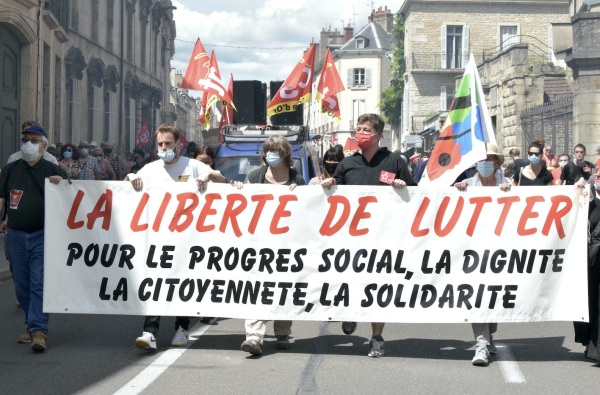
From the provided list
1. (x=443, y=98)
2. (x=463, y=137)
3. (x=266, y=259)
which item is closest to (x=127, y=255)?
(x=266, y=259)

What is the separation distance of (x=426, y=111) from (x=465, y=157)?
50.7 meters

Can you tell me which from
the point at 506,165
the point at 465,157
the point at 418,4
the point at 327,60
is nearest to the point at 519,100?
the point at 327,60

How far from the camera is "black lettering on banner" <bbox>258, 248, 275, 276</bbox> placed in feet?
27.2

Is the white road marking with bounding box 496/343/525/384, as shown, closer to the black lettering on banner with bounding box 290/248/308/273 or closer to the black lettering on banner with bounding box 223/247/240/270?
the black lettering on banner with bounding box 290/248/308/273

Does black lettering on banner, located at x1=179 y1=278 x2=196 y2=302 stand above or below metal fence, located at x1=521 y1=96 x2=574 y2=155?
below

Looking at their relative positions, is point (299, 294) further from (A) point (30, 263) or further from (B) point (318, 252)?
(A) point (30, 263)

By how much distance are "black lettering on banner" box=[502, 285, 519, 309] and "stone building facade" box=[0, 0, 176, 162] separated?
14.9 metres

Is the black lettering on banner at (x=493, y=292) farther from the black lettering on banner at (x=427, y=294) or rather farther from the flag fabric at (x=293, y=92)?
the flag fabric at (x=293, y=92)

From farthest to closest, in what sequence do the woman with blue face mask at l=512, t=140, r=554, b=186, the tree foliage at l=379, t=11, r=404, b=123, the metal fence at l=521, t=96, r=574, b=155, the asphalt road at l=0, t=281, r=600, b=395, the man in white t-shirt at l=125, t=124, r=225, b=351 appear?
the tree foliage at l=379, t=11, r=404, b=123 → the metal fence at l=521, t=96, r=574, b=155 → the woman with blue face mask at l=512, t=140, r=554, b=186 → the man in white t-shirt at l=125, t=124, r=225, b=351 → the asphalt road at l=0, t=281, r=600, b=395

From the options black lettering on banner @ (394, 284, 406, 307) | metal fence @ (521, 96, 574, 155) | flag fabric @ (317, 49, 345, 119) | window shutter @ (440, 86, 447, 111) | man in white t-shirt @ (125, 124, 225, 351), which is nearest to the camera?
black lettering on banner @ (394, 284, 406, 307)

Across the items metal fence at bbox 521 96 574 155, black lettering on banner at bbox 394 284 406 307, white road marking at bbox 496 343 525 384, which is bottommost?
white road marking at bbox 496 343 525 384

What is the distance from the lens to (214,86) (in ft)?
65.2

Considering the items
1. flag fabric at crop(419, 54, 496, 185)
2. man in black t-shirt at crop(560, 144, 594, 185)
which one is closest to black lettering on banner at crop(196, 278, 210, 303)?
flag fabric at crop(419, 54, 496, 185)

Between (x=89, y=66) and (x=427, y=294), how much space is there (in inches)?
1093
